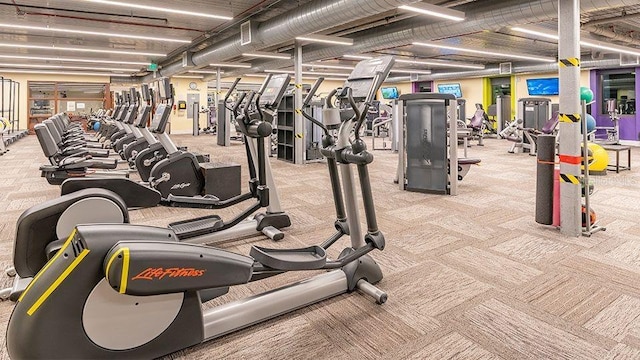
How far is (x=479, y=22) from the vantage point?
683cm

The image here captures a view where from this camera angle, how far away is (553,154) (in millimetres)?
3900

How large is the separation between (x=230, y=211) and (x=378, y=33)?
5791mm

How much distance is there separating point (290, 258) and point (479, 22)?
6206mm

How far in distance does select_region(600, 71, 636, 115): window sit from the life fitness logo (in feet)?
52.6

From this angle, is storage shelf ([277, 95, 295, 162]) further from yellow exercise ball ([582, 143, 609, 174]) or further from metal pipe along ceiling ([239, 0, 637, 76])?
yellow exercise ball ([582, 143, 609, 174])

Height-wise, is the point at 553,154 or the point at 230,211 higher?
the point at 553,154

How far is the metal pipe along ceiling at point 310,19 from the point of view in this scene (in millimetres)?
5259

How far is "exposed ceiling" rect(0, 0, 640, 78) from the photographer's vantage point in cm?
691

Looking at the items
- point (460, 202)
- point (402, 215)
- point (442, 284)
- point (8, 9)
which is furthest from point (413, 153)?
point (8, 9)

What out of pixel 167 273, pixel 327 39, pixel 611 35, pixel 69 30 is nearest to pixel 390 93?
pixel 611 35

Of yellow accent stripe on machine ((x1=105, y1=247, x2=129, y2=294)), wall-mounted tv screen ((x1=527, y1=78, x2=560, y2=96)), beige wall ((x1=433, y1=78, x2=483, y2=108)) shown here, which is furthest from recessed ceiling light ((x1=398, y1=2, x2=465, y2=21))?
beige wall ((x1=433, y1=78, x2=483, y2=108))

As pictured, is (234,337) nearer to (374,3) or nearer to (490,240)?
(490,240)

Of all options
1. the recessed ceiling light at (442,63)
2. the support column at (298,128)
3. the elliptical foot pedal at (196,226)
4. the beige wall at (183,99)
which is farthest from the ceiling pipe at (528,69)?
the elliptical foot pedal at (196,226)

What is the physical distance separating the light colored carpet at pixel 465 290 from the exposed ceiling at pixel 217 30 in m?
2.88
